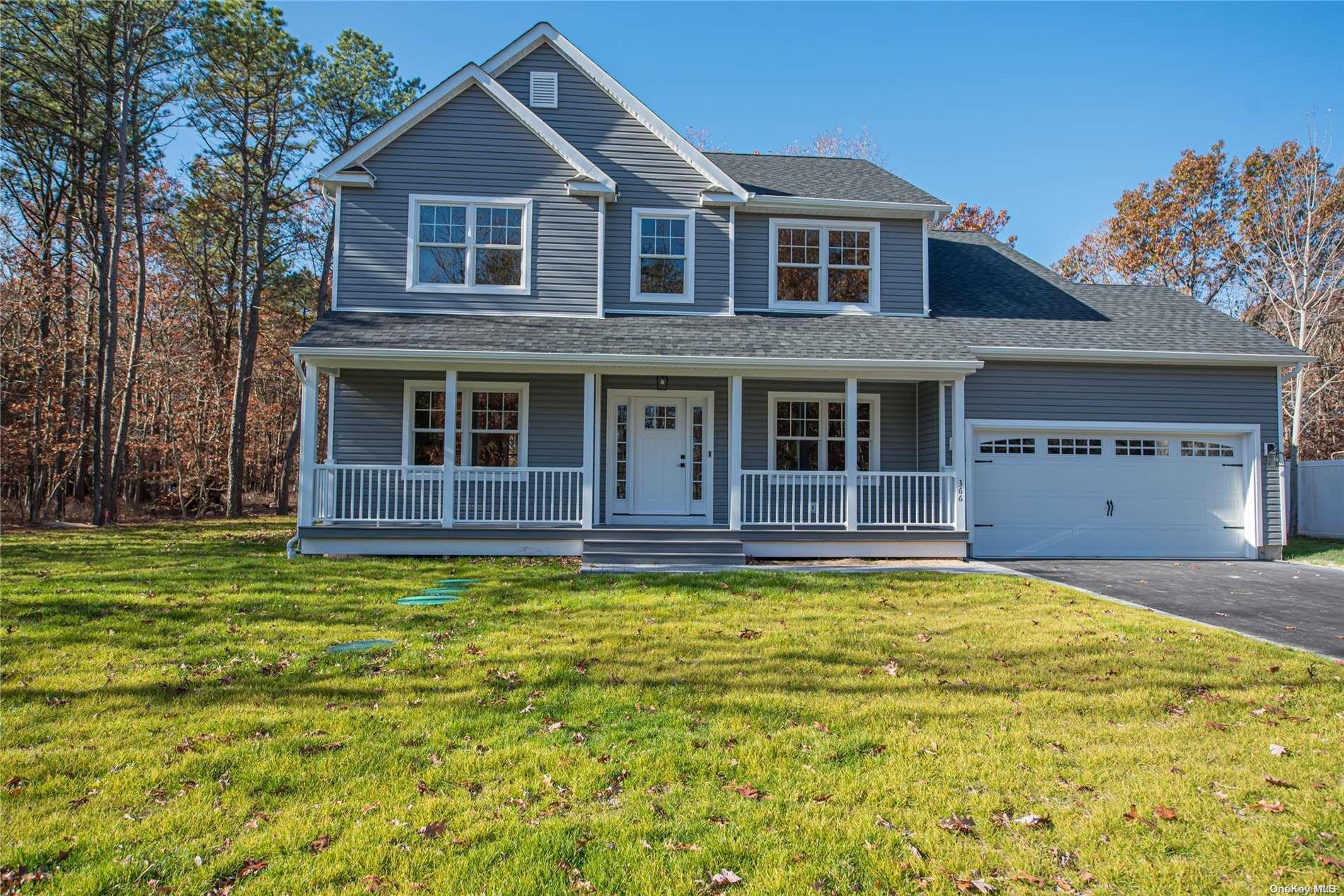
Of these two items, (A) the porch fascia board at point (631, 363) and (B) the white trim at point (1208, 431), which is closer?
(A) the porch fascia board at point (631, 363)

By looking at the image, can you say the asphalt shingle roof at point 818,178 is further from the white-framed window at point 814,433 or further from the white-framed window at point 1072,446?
the white-framed window at point 1072,446

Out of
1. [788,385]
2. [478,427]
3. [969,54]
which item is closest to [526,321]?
[478,427]

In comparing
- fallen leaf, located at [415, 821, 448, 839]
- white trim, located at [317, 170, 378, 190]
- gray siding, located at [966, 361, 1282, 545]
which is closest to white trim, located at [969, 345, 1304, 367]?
gray siding, located at [966, 361, 1282, 545]

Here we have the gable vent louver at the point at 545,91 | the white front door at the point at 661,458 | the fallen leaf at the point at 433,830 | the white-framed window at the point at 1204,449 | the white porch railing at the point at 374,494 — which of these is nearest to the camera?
the fallen leaf at the point at 433,830

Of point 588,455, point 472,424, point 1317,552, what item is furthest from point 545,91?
point 1317,552

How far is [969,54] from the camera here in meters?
14.2

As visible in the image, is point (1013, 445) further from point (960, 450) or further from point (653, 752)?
point (653, 752)

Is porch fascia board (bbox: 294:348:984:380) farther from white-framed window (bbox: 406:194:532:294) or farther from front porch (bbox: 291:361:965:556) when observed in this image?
white-framed window (bbox: 406:194:532:294)

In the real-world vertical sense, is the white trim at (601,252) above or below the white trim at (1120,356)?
above

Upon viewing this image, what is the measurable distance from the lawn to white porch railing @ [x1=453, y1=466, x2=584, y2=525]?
4.04 meters

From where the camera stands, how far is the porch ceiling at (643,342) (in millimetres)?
11188

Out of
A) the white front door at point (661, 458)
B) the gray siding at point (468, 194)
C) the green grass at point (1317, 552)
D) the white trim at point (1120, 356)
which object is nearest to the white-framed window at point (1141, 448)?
the white trim at point (1120, 356)

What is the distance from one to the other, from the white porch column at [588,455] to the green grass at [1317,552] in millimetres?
11953

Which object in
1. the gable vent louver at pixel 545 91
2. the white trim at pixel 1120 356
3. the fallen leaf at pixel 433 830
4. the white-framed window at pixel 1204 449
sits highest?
the gable vent louver at pixel 545 91
